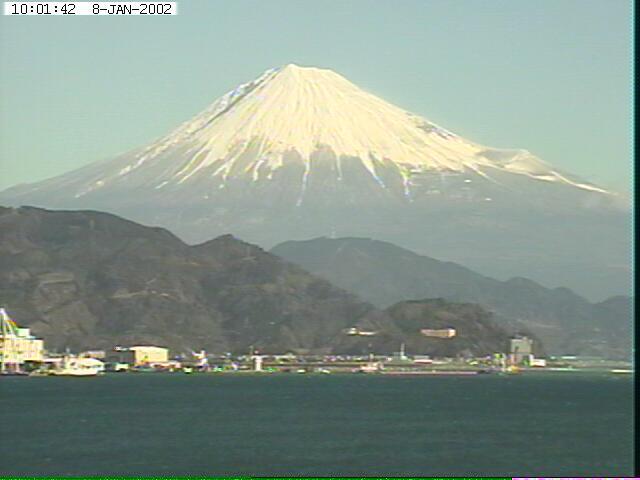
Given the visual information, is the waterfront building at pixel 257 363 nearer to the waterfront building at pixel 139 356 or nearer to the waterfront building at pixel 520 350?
the waterfront building at pixel 139 356

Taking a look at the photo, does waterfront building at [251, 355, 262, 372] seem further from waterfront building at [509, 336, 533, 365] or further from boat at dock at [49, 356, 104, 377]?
waterfront building at [509, 336, 533, 365]

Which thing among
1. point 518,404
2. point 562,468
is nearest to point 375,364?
point 518,404

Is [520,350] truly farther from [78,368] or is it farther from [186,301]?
[78,368]

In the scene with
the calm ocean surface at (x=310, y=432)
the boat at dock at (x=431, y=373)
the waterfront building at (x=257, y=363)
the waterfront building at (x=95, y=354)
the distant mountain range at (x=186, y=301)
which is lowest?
the calm ocean surface at (x=310, y=432)

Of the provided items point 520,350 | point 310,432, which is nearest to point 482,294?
point 520,350

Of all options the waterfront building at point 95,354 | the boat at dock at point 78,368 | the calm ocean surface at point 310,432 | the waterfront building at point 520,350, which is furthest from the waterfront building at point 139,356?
the calm ocean surface at point 310,432
